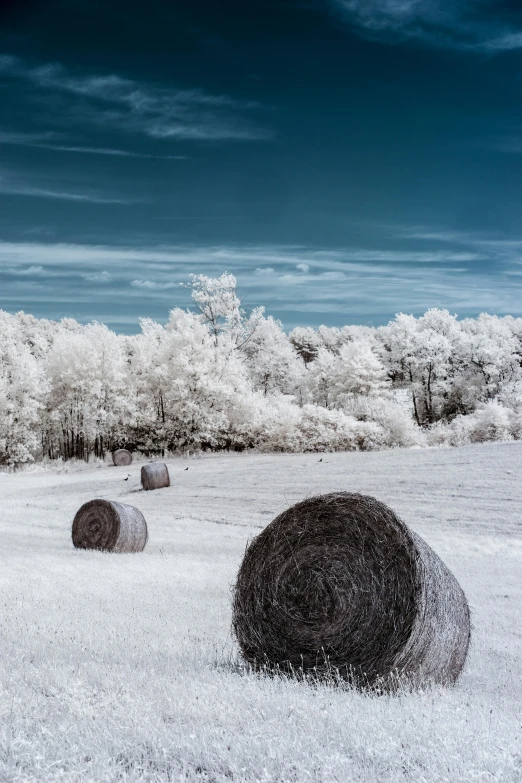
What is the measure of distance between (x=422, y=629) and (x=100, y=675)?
2.48 metres

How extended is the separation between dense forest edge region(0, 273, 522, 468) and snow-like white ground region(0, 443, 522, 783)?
69.1 feet

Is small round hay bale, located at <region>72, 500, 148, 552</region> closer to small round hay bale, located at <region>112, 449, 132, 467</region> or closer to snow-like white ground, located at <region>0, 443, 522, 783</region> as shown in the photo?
snow-like white ground, located at <region>0, 443, 522, 783</region>

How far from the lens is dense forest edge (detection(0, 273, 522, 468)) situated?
1457 inches

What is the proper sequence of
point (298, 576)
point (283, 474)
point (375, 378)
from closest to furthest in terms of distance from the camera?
point (298, 576) < point (283, 474) < point (375, 378)

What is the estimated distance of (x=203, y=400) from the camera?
4056 centimetres

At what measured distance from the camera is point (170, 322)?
4653 centimetres

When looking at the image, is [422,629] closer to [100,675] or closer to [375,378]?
[100,675]

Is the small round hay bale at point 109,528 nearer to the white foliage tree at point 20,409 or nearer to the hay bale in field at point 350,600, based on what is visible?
the hay bale in field at point 350,600

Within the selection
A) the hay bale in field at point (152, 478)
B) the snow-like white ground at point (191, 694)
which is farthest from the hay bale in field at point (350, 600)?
the hay bale in field at point (152, 478)

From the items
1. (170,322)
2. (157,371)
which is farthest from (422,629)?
(170,322)

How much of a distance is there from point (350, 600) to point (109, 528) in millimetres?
9258

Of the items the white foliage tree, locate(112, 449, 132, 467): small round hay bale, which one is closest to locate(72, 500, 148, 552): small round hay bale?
locate(112, 449, 132, 467): small round hay bale

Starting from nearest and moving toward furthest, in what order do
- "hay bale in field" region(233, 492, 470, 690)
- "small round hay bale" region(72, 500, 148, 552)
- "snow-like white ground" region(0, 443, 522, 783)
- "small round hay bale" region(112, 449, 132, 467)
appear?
"snow-like white ground" region(0, 443, 522, 783)
"hay bale in field" region(233, 492, 470, 690)
"small round hay bale" region(72, 500, 148, 552)
"small round hay bale" region(112, 449, 132, 467)

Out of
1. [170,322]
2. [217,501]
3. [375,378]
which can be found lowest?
[217,501]
